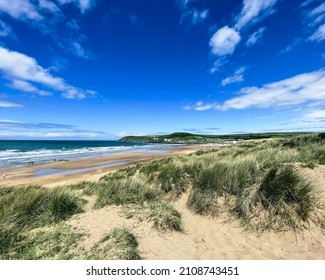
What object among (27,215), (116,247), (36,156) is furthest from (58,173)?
(36,156)

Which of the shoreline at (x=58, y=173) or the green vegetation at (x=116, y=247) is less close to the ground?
the green vegetation at (x=116, y=247)

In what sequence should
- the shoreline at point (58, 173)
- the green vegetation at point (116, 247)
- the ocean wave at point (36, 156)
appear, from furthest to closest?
1. the ocean wave at point (36, 156)
2. the shoreline at point (58, 173)
3. the green vegetation at point (116, 247)

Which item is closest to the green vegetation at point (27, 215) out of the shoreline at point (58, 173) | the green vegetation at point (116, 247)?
the green vegetation at point (116, 247)

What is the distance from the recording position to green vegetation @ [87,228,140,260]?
3799 mm

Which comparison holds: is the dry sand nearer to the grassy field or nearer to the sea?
the grassy field

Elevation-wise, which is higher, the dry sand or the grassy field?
the grassy field

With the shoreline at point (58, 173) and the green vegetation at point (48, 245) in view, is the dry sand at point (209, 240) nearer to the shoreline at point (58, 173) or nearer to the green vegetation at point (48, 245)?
the green vegetation at point (48, 245)

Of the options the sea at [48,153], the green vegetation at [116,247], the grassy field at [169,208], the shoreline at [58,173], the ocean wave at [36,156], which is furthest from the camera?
the sea at [48,153]

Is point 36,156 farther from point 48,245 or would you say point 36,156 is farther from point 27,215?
point 48,245

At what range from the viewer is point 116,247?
402cm

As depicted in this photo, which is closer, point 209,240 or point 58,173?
point 209,240

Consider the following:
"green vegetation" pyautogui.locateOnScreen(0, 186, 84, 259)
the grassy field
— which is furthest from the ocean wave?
the grassy field

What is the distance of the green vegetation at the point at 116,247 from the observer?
380 centimetres
